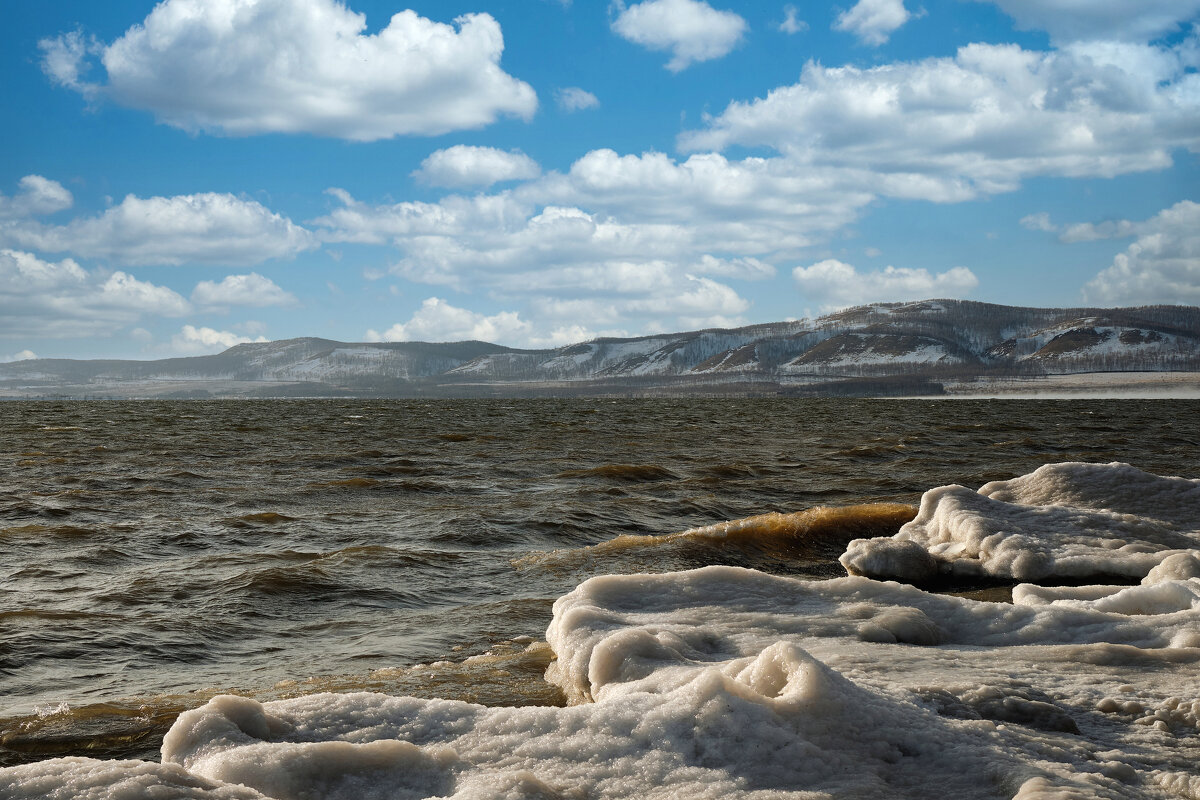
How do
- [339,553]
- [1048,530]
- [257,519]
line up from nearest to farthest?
[1048,530], [339,553], [257,519]

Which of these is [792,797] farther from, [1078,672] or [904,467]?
[904,467]

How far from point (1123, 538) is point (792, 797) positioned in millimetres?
6672

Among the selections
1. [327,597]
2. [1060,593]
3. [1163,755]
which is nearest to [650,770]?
[1163,755]

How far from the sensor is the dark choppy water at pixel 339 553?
511 centimetres

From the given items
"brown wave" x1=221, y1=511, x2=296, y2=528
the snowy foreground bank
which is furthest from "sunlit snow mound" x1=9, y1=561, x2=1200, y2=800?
"brown wave" x1=221, y1=511, x2=296, y2=528

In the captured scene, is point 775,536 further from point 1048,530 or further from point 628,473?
point 628,473

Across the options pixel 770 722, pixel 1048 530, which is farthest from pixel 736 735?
pixel 1048 530

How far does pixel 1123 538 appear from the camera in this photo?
8.12 m

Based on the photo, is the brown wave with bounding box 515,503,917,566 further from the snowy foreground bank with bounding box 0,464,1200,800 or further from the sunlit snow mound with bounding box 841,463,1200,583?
the snowy foreground bank with bounding box 0,464,1200,800

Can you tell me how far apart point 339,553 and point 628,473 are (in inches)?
352

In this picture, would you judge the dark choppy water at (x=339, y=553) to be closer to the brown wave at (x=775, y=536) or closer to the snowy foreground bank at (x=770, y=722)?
the brown wave at (x=775, y=536)

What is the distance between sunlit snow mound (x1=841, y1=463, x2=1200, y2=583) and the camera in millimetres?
7547

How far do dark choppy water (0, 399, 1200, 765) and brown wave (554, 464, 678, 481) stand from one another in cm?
9

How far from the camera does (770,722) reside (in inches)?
129
